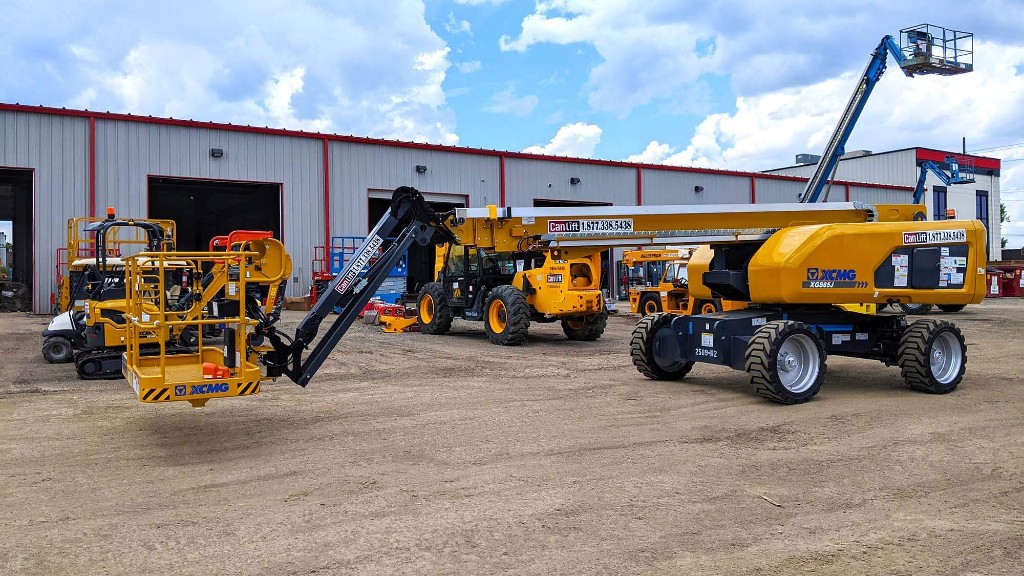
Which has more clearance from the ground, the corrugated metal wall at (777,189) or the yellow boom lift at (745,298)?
the corrugated metal wall at (777,189)

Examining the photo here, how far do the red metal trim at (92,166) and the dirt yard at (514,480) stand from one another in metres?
14.8

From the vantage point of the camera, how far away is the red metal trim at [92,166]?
24.1 meters

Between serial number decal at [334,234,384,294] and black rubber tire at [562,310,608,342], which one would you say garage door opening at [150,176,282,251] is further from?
serial number decal at [334,234,384,294]

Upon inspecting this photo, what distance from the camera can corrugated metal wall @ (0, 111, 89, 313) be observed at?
23469 millimetres

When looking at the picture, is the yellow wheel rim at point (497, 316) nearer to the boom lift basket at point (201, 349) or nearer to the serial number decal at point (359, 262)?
the serial number decal at point (359, 262)

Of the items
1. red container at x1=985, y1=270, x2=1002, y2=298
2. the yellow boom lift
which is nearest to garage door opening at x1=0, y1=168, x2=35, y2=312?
the yellow boom lift

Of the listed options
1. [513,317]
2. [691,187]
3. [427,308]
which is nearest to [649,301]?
[427,308]

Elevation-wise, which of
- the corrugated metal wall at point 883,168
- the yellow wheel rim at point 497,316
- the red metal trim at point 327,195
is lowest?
the yellow wheel rim at point 497,316

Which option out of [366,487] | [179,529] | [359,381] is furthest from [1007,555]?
[359,381]

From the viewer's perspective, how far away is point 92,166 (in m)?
24.2

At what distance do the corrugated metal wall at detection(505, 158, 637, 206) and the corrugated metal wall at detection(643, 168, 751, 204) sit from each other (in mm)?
1062

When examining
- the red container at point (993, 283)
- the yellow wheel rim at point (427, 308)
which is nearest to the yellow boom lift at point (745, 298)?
the yellow wheel rim at point (427, 308)

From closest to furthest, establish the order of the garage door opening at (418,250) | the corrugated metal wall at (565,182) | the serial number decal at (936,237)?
the serial number decal at (936,237), the garage door opening at (418,250), the corrugated metal wall at (565,182)

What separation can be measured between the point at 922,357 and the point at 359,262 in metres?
6.91
